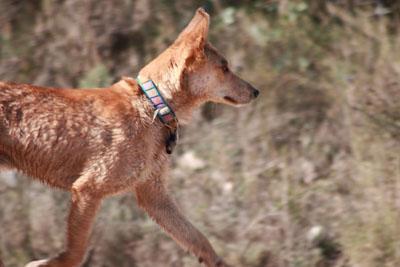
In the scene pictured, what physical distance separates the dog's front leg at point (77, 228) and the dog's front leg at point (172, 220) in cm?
49

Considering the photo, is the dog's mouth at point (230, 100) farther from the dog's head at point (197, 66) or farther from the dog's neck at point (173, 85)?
the dog's neck at point (173, 85)

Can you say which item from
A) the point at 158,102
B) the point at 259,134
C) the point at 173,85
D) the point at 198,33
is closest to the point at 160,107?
the point at 158,102

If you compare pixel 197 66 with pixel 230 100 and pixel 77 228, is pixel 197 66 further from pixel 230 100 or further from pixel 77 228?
pixel 77 228

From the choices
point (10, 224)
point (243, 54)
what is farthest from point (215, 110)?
point (10, 224)

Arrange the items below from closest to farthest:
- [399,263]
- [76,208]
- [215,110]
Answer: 1. [76,208]
2. [399,263]
3. [215,110]

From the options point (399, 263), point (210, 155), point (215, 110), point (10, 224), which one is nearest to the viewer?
point (399, 263)

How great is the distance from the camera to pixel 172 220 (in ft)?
22.5

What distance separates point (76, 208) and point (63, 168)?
0.30 m

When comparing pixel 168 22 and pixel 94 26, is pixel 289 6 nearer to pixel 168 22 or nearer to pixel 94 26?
pixel 168 22

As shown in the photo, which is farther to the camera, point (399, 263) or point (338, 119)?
point (338, 119)

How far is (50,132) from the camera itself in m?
6.46

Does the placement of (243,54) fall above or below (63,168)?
below

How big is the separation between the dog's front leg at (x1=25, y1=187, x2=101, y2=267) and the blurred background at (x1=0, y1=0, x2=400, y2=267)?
5.24 feet

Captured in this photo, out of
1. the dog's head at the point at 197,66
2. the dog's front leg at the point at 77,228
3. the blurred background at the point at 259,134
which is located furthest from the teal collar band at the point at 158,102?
the blurred background at the point at 259,134
